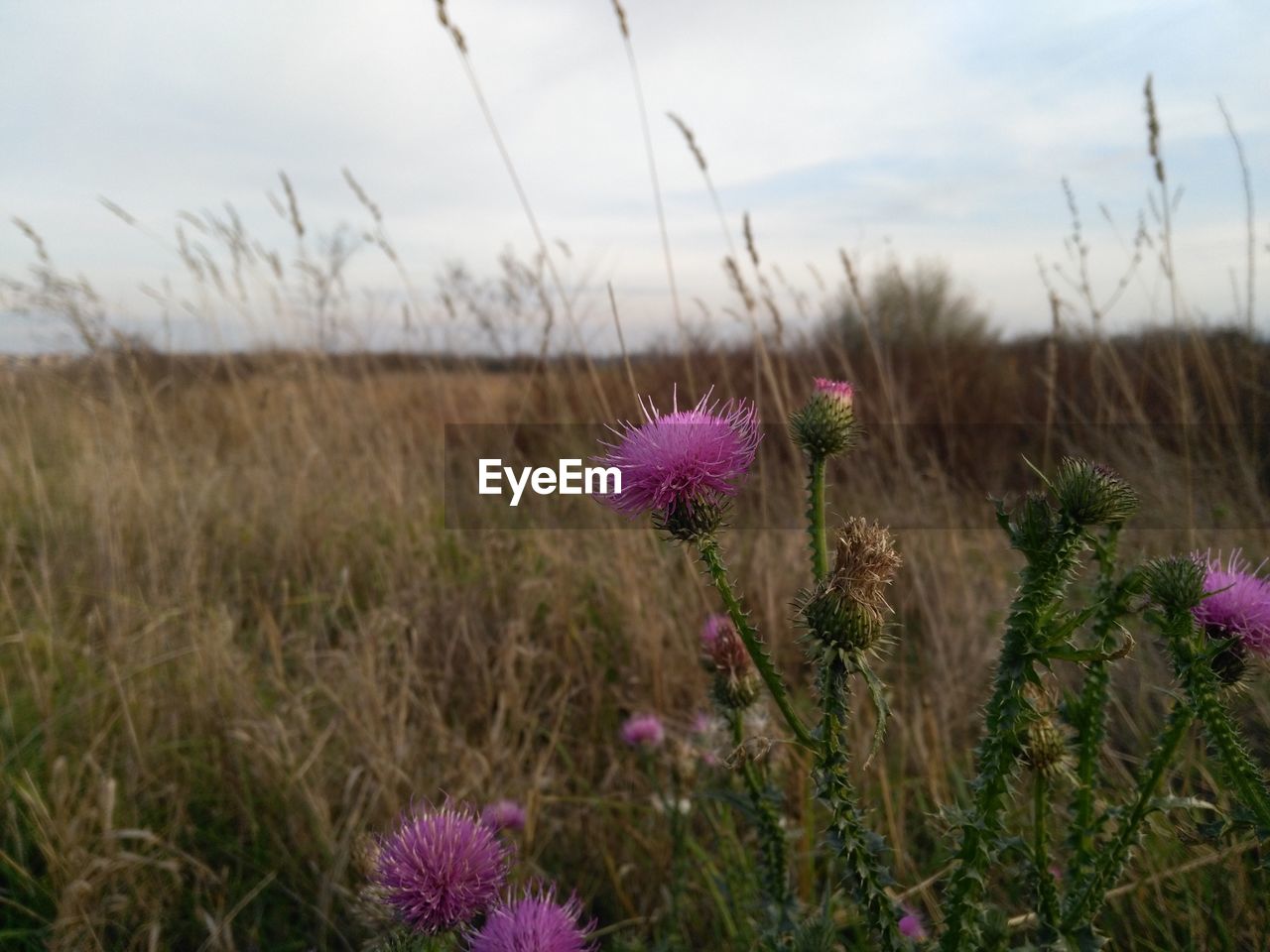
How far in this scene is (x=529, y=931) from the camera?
924mm

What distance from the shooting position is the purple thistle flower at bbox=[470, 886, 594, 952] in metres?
0.92

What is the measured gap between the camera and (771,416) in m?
5.19

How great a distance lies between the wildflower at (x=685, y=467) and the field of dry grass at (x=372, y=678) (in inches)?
20.0

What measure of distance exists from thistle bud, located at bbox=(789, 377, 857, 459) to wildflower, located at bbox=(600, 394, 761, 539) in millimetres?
66

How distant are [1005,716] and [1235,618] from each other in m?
0.41

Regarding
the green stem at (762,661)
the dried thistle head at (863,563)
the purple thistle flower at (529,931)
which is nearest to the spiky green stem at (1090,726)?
the dried thistle head at (863,563)

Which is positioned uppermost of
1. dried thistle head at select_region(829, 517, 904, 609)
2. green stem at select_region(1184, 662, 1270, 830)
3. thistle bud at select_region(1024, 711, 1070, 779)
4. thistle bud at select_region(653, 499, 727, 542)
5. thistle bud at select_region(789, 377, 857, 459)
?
thistle bud at select_region(789, 377, 857, 459)

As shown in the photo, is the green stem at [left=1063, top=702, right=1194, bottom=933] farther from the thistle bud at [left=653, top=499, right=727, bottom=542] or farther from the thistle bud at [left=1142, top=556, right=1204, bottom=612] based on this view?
the thistle bud at [left=653, top=499, right=727, bottom=542]

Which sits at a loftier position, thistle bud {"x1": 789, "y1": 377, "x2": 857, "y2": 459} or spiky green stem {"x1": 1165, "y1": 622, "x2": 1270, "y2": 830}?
thistle bud {"x1": 789, "y1": 377, "x2": 857, "y2": 459}

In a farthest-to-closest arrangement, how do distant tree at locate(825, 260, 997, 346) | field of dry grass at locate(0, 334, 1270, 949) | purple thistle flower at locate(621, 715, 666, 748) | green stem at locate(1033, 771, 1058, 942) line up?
1. distant tree at locate(825, 260, 997, 346)
2. purple thistle flower at locate(621, 715, 666, 748)
3. field of dry grass at locate(0, 334, 1270, 949)
4. green stem at locate(1033, 771, 1058, 942)

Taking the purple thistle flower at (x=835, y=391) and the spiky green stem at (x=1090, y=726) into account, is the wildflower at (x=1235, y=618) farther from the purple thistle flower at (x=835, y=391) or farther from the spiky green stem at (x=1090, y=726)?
the purple thistle flower at (x=835, y=391)

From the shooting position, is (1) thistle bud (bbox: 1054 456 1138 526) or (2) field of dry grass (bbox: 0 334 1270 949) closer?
(1) thistle bud (bbox: 1054 456 1138 526)

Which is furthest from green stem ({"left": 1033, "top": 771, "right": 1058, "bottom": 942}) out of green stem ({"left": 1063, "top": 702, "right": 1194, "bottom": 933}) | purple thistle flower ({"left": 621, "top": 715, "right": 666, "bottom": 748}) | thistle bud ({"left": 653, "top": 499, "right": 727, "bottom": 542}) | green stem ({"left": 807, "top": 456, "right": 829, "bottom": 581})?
purple thistle flower ({"left": 621, "top": 715, "right": 666, "bottom": 748})

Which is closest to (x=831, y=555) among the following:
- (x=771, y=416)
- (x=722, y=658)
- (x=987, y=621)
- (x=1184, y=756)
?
(x=722, y=658)
